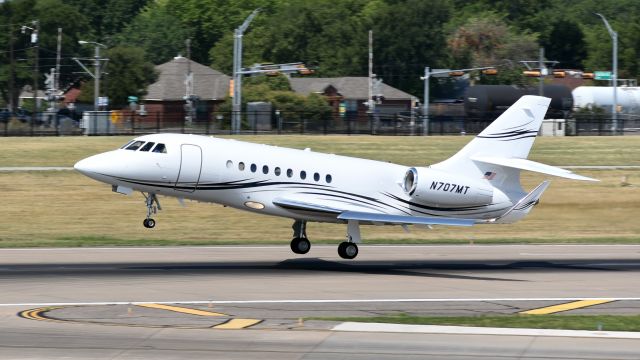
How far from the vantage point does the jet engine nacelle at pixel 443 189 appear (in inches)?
1255

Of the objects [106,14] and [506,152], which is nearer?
[506,152]

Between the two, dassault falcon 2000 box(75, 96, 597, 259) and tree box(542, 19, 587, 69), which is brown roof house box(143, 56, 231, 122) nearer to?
tree box(542, 19, 587, 69)

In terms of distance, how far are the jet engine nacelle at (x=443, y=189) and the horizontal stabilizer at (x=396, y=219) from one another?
910 mm

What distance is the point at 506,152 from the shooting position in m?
32.3

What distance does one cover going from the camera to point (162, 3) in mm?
194500

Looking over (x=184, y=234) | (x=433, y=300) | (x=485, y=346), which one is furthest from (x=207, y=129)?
(x=485, y=346)

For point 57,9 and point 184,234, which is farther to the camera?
point 57,9

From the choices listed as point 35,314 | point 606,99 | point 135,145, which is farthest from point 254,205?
point 606,99

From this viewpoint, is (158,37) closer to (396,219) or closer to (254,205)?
(254,205)

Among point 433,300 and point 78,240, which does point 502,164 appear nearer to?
point 433,300

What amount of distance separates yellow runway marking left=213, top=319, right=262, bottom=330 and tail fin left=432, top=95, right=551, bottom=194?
13.1 metres

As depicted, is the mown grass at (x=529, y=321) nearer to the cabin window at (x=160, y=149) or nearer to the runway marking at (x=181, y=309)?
the runway marking at (x=181, y=309)

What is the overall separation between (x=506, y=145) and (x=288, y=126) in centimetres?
5502

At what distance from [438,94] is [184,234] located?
95282 millimetres
